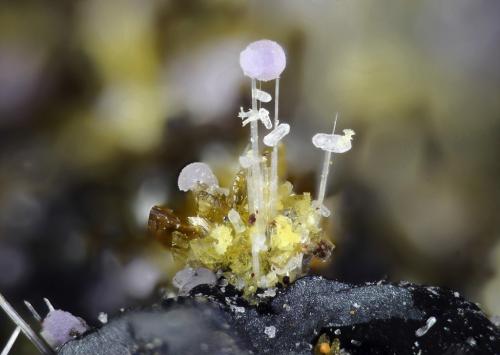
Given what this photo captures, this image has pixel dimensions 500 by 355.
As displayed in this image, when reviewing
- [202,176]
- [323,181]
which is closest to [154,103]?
[202,176]

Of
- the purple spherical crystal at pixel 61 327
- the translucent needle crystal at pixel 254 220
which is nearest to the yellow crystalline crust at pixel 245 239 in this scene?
the translucent needle crystal at pixel 254 220

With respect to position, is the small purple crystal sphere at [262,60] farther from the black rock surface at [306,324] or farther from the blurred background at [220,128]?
the black rock surface at [306,324]

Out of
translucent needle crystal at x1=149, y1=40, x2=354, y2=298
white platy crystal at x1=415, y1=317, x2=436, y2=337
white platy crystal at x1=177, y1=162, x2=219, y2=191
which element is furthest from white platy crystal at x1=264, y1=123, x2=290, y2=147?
white platy crystal at x1=415, y1=317, x2=436, y2=337

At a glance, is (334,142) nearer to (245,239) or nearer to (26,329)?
(245,239)

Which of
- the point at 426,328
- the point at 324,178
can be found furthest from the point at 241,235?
the point at 426,328

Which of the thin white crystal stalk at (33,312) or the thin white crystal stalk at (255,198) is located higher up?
the thin white crystal stalk at (255,198)

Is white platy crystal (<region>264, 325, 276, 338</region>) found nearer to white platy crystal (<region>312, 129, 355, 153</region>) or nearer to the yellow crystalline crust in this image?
the yellow crystalline crust

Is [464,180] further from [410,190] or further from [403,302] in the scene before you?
[403,302]
